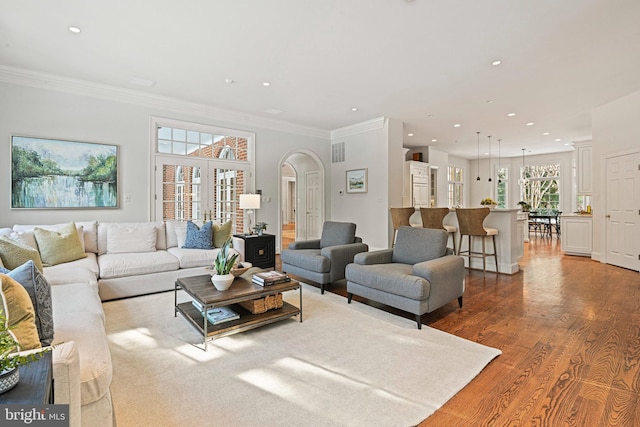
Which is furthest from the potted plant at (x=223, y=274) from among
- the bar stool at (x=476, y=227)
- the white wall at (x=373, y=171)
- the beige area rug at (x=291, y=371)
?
the white wall at (x=373, y=171)

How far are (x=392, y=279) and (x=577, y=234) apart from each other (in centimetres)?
617

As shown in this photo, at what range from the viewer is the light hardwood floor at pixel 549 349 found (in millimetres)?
1790

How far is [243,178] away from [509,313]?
4.90 metres

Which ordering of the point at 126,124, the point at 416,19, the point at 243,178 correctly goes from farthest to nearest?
the point at 243,178 < the point at 126,124 < the point at 416,19

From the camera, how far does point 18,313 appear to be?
1340mm

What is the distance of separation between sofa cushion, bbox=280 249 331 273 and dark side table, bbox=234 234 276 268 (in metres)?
0.79

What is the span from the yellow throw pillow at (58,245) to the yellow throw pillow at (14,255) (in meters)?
0.66

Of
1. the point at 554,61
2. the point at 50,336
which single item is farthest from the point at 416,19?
the point at 50,336

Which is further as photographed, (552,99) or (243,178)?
(243,178)

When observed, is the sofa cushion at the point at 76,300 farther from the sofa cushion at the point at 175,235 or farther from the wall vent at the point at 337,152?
the wall vent at the point at 337,152

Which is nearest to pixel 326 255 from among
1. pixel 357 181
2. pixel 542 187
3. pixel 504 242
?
pixel 504 242

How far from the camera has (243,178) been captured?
635 cm

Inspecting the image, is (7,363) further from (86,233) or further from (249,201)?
(249,201)

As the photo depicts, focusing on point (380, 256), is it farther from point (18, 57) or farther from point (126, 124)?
point (18, 57)
